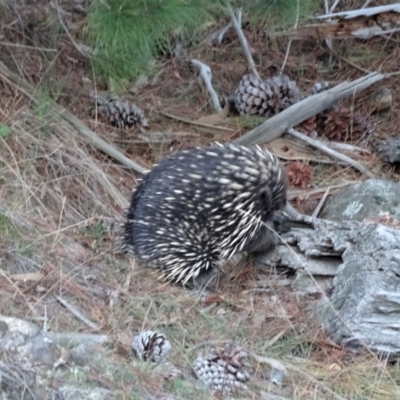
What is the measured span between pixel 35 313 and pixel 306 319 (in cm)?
118

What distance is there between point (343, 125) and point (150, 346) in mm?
2922

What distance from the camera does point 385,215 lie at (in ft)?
13.9

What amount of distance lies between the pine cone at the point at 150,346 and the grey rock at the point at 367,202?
171cm

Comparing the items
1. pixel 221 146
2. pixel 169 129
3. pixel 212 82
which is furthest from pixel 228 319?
pixel 212 82

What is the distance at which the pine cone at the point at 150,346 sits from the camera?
121 inches

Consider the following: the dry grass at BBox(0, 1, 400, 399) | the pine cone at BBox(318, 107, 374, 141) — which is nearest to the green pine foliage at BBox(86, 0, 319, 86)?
the dry grass at BBox(0, 1, 400, 399)

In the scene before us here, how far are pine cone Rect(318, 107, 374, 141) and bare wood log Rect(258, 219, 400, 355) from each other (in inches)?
62.7

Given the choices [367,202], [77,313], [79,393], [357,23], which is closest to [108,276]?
[77,313]

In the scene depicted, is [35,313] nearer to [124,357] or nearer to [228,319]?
[124,357]

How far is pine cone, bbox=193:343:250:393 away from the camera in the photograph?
297 centimetres

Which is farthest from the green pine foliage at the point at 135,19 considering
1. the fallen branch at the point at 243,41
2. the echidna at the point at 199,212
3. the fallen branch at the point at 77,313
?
the fallen branch at the point at 243,41

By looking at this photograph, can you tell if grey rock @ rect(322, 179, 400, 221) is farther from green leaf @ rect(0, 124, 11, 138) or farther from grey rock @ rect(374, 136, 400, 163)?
green leaf @ rect(0, 124, 11, 138)

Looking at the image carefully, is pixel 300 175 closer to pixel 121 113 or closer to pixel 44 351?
pixel 121 113

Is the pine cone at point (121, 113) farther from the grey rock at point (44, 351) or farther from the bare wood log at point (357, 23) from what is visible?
the grey rock at point (44, 351)
